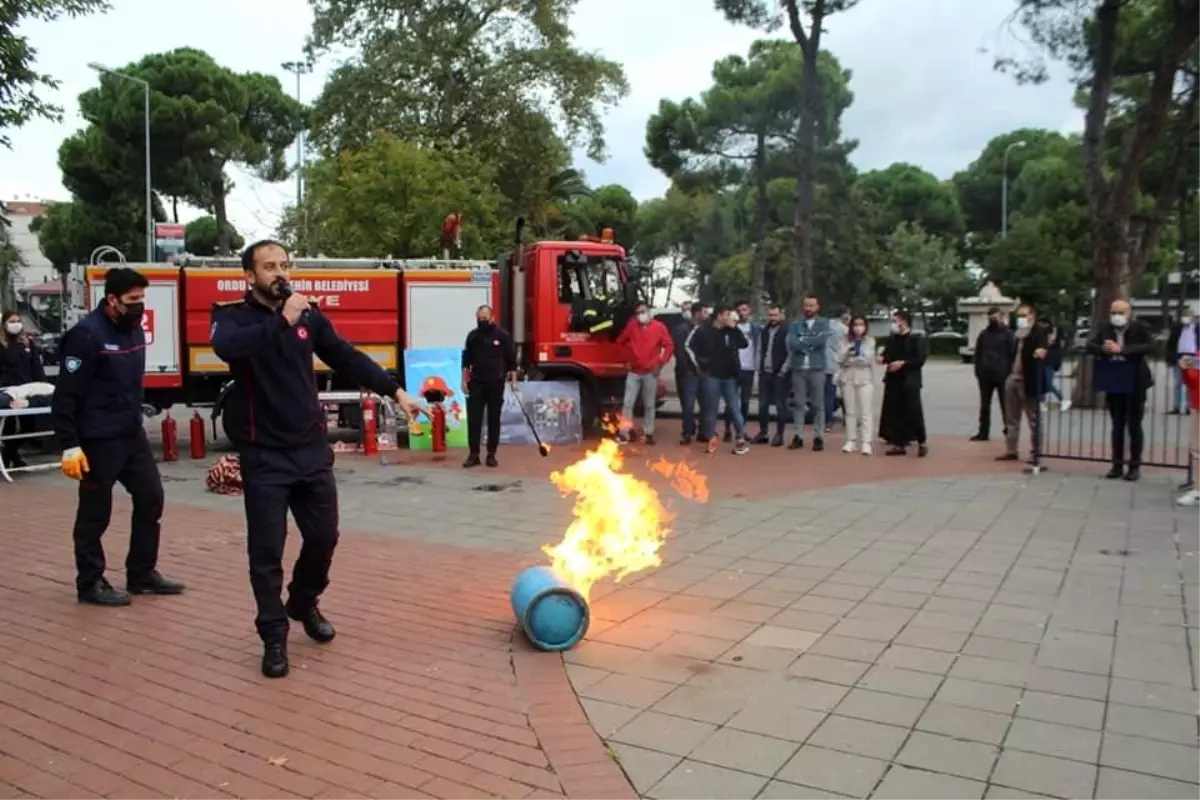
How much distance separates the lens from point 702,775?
143 inches

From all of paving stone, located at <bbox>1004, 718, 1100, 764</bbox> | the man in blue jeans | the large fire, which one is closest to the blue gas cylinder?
the large fire

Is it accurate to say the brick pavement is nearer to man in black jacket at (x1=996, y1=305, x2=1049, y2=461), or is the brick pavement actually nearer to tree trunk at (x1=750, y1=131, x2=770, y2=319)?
man in black jacket at (x1=996, y1=305, x2=1049, y2=461)

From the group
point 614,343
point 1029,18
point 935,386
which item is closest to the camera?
point 614,343

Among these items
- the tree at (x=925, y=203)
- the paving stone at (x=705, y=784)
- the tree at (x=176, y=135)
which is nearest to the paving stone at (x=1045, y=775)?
the paving stone at (x=705, y=784)

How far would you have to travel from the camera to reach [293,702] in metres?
4.36

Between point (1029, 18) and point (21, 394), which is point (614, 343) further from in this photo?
point (1029, 18)

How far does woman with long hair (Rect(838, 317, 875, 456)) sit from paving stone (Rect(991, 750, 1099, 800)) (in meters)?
8.89

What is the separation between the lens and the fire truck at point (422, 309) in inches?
525

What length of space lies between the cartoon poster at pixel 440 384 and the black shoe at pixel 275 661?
8911 mm

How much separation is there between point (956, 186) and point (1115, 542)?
210ft

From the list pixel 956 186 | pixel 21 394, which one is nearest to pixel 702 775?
pixel 21 394

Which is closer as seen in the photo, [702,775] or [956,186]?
[702,775]

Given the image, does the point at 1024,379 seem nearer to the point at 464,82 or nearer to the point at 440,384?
the point at 440,384

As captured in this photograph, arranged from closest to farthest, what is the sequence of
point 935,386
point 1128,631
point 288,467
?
point 288,467 < point 1128,631 < point 935,386
